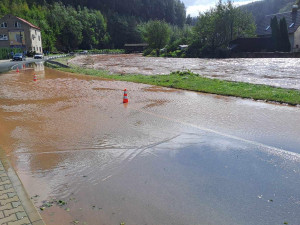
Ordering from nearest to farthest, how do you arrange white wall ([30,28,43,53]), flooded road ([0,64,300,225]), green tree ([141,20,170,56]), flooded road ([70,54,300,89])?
1. flooded road ([0,64,300,225])
2. flooded road ([70,54,300,89])
3. white wall ([30,28,43,53])
4. green tree ([141,20,170,56])

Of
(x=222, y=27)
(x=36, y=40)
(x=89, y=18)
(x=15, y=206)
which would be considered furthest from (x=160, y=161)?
(x=89, y=18)

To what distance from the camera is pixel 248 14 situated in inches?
2255

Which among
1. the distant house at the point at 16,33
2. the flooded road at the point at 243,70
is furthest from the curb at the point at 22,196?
the distant house at the point at 16,33

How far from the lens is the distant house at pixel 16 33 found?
64438 mm

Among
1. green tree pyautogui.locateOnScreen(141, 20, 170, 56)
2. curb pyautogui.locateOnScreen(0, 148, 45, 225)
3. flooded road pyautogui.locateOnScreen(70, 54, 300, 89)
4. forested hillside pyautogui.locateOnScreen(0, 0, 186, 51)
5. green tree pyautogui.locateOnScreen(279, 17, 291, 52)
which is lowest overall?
curb pyautogui.locateOnScreen(0, 148, 45, 225)

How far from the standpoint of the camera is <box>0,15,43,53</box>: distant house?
6444 cm

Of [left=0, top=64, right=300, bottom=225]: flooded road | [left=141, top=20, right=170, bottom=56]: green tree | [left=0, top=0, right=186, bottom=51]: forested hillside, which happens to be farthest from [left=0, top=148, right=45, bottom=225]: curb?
[left=0, top=0, right=186, bottom=51]: forested hillside

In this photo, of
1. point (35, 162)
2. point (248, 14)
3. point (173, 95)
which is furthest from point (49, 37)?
point (35, 162)

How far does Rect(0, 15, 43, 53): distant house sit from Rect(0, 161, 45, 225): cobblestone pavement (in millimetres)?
70228

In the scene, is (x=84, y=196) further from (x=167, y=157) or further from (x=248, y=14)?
(x=248, y=14)

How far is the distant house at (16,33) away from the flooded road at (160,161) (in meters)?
63.8

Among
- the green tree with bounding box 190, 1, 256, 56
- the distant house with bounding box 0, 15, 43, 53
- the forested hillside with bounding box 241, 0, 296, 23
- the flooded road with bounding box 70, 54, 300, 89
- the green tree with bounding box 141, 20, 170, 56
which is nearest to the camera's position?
the flooded road with bounding box 70, 54, 300, 89

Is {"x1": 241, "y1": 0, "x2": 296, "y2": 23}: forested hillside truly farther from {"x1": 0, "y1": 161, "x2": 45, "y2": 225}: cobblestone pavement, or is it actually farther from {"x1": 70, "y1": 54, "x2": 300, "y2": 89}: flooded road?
{"x1": 0, "y1": 161, "x2": 45, "y2": 225}: cobblestone pavement

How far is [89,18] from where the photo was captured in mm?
107688
